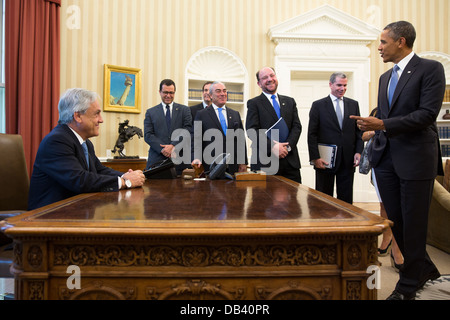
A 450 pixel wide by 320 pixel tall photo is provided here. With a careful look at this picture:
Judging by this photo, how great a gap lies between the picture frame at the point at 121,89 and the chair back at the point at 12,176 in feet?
12.5

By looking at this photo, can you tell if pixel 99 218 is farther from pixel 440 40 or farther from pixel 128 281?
pixel 440 40

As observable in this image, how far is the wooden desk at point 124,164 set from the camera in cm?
519

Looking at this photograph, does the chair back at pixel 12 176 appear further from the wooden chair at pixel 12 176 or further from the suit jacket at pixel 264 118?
the suit jacket at pixel 264 118

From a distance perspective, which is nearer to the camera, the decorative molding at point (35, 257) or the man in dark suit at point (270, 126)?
the decorative molding at point (35, 257)

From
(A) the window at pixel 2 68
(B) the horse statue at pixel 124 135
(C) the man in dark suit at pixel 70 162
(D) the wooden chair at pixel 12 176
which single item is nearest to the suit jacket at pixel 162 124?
(B) the horse statue at pixel 124 135

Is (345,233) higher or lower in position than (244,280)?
higher

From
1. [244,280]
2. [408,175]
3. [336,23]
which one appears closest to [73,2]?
[336,23]

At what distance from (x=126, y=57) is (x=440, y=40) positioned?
19.0 ft

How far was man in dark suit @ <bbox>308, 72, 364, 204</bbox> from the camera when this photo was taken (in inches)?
128

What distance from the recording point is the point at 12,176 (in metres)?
2.08

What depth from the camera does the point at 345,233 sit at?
0.95m

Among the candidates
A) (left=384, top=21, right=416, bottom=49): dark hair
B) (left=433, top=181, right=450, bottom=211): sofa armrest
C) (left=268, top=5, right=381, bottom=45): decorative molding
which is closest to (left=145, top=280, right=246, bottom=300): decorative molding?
(left=384, top=21, right=416, bottom=49): dark hair

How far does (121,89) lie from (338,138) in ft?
12.9

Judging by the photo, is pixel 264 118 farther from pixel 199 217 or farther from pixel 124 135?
pixel 124 135
